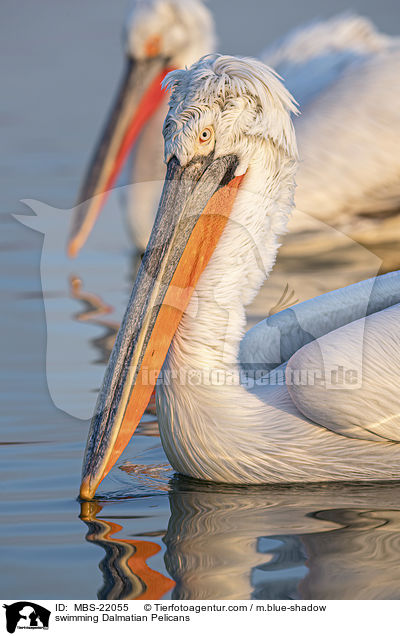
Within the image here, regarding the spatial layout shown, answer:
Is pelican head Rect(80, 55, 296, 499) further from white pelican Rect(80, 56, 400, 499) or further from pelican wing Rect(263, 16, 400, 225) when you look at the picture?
pelican wing Rect(263, 16, 400, 225)

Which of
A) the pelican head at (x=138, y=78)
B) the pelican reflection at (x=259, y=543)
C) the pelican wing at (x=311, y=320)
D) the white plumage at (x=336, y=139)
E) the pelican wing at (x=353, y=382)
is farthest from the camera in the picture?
the pelican head at (x=138, y=78)

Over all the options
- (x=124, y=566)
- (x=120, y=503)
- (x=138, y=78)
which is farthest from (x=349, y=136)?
(x=124, y=566)

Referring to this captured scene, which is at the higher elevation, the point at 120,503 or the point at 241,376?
the point at 241,376

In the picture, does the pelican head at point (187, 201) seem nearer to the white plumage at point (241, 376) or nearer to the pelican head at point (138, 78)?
the white plumage at point (241, 376)

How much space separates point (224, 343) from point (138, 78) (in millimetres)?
3869

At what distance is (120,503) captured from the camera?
376 centimetres

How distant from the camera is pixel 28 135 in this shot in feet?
35.6

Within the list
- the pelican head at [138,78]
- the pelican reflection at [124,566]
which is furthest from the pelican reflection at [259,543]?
the pelican head at [138,78]

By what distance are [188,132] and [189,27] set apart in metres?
4.16

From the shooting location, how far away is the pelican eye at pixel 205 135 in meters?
3.84

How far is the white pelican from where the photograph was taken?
3732mm

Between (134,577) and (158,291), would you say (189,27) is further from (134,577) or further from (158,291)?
(134,577)
